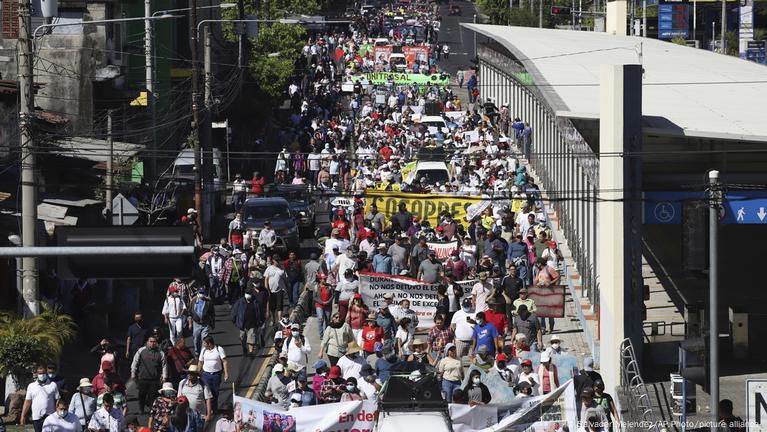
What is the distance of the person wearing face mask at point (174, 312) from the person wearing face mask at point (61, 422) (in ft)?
18.2

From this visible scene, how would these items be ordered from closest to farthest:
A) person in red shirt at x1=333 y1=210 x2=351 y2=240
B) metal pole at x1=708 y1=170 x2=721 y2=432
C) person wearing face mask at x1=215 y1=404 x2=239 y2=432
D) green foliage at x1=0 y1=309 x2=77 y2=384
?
metal pole at x1=708 y1=170 x2=721 y2=432, person wearing face mask at x1=215 y1=404 x2=239 y2=432, green foliage at x1=0 y1=309 x2=77 y2=384, person in red shirt at x1=333 y1=210 x2=351 y2=240

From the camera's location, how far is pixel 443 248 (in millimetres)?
31453

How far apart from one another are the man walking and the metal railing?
6462 mm

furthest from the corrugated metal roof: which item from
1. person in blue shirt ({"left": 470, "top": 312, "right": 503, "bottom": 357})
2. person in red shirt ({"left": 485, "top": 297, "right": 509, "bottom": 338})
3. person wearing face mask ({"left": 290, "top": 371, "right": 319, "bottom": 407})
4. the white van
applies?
the white van

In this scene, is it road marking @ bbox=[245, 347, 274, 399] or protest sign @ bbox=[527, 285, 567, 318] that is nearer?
road marking @ bbox=[245, 347, 274, 399]

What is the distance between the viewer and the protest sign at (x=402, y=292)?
2761cm

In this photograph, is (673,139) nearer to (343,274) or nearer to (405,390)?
(343,274)

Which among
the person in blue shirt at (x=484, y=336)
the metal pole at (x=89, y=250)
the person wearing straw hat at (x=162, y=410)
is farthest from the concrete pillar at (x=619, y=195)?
the metal pole at (x=89, y=250)

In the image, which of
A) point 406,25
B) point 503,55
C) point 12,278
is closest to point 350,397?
point 12,278

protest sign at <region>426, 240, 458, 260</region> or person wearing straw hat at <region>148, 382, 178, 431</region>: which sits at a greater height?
protest sign at <region>426, 240, 458, 260</region>

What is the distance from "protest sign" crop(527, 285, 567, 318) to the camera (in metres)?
26.3

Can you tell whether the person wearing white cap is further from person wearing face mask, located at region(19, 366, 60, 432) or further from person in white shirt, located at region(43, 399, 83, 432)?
person wearing face mask, located at region(19, 366, 60, 432)

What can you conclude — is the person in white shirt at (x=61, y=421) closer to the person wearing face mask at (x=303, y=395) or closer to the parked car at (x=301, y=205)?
the person wearing face mask at (x=303, y=395)

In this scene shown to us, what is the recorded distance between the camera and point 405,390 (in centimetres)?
2075
